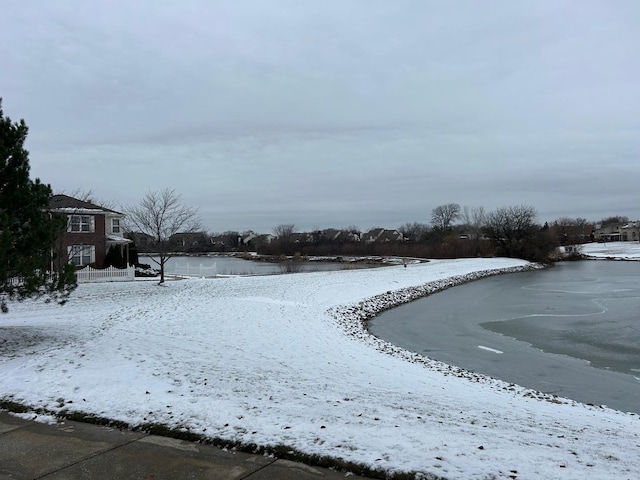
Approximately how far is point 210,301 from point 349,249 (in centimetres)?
Result: 7816

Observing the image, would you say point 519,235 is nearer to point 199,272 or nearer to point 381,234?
point 199,272

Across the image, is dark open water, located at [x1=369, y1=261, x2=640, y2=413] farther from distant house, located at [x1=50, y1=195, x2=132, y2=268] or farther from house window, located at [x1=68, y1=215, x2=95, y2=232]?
house window, located at [x1=68, y1=215, x2=95, y2=232]

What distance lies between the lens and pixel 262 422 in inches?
235

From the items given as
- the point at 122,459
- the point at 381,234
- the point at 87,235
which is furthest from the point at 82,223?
the point at 381,234

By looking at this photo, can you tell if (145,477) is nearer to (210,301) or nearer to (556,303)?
(210,301)

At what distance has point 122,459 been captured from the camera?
196 inches

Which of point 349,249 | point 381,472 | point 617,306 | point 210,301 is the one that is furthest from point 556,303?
point 349,249

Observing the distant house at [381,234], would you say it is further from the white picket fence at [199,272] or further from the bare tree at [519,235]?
the white picket fence at [199,272]

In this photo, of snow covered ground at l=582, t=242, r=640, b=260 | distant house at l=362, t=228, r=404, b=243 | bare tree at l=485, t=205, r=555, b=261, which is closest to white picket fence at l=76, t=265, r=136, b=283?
bare tree at l=485, t=205, r=555, b=261

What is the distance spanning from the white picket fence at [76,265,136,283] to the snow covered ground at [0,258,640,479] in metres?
12.7

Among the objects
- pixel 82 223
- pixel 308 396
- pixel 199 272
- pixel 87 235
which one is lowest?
pixel 308 396

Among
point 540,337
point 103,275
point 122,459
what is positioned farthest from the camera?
point 103,275

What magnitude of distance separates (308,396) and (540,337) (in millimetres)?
12293

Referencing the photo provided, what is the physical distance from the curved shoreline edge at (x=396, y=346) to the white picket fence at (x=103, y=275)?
48.1 ft
